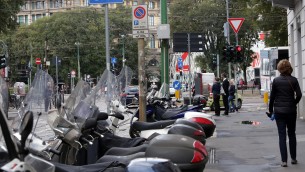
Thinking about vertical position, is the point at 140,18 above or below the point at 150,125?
above

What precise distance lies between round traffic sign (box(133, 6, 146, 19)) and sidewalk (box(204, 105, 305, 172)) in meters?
3.19

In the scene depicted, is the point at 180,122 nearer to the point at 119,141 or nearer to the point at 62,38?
the point at 119,141

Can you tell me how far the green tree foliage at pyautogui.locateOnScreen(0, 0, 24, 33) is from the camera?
36844mm

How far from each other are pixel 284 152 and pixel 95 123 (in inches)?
160

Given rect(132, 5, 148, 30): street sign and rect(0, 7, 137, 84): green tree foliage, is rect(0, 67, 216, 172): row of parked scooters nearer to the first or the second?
rect(132, 5, 148, 30): street sign

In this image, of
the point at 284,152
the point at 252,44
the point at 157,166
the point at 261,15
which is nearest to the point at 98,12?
the point at 252,44

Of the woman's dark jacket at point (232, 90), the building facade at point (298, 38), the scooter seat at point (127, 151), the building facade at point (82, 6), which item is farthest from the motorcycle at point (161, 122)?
the building facade at point (82, 6)

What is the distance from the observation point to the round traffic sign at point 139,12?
539 inches

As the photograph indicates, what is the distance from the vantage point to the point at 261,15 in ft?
135

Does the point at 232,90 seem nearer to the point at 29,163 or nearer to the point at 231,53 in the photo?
the point at 231,53

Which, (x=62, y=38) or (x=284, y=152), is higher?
(x=62, y=38)

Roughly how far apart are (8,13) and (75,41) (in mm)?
51114

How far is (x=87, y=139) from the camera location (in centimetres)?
752

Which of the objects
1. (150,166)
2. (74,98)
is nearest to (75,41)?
(74,98)
